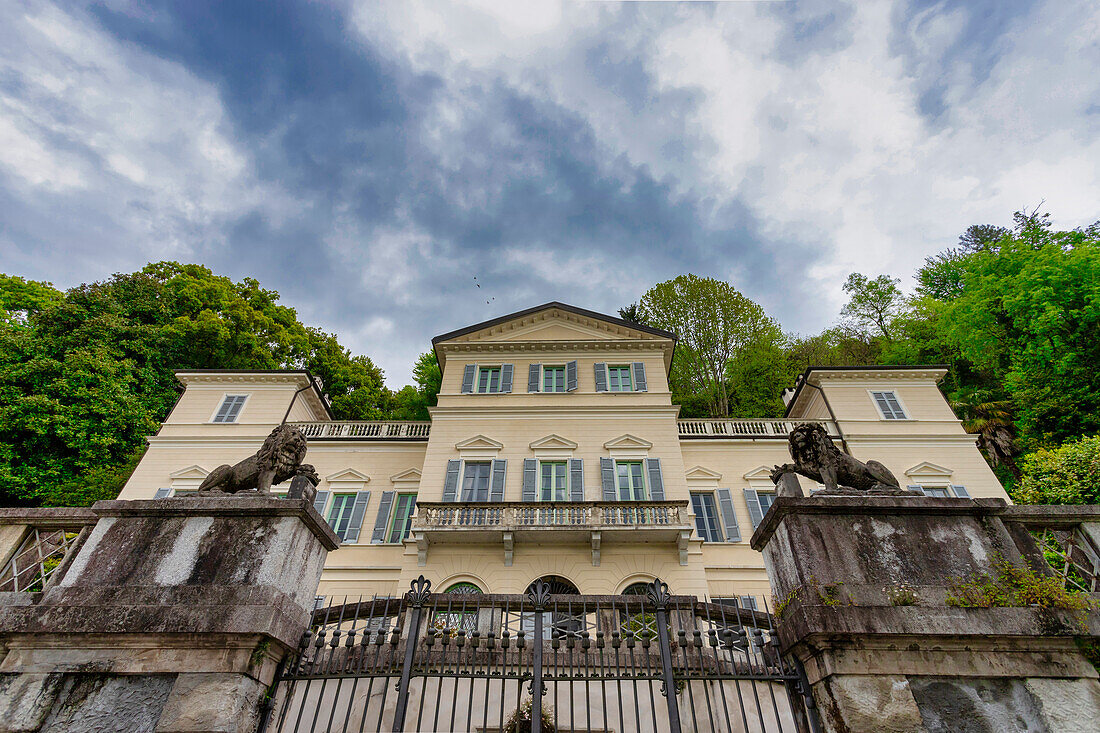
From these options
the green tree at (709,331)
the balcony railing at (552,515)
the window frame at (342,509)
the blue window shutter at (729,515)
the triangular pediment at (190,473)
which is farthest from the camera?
the green tree at (709,331)

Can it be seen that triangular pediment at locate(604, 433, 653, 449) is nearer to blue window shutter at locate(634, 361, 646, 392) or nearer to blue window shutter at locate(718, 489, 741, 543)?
blue window shutter at locate(634, 361, 646, 392)

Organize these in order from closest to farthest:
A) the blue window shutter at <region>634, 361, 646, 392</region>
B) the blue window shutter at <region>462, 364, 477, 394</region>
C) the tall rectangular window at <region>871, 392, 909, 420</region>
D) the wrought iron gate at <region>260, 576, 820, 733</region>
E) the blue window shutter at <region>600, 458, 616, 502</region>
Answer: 1. the wrought iron gate at <region>260, 576, 820, 733</region>
2. the blue window shutter at <region>600, 458, 616, 502</region>
3. the blue window shutter at <region>634, 361, 646, 392</region>
4. the blue window shutter at <region>462, 364, 477, 394</region>
5. the tall rectangular window at <region>871, 392, 909, 420</region>

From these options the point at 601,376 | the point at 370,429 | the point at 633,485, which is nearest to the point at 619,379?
the point at 601,376

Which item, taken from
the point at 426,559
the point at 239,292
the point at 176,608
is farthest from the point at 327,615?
Answer: the point at 239,292

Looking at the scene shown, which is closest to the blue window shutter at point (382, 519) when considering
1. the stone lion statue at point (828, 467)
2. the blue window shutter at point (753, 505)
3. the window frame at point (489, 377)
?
the window frame at point (489, 377)

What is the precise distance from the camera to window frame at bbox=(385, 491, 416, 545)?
638 inches

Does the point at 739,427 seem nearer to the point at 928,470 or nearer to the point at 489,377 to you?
the point at 928,470

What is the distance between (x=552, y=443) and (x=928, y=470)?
13.2 m

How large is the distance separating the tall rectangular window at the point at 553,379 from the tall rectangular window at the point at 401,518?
6.16 metres

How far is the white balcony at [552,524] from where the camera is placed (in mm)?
14039

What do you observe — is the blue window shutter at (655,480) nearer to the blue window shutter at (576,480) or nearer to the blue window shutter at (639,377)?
the blue window shutter at (576,480)

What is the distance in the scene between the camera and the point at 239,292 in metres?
29.9

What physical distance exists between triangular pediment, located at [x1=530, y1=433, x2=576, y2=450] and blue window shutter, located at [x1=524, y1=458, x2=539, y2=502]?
1.93 ft

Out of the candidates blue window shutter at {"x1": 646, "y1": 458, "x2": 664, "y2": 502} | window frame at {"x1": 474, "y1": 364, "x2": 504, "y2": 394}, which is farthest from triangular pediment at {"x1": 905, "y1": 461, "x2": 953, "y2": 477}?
window frame at {"x1": 474, "y1": 364, "x2": 504, "y2": 394}
